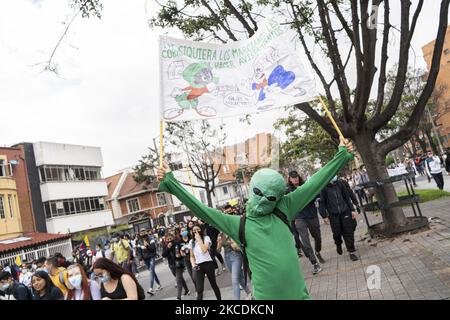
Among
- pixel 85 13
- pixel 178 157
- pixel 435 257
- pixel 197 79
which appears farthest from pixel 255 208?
pixel 178 157

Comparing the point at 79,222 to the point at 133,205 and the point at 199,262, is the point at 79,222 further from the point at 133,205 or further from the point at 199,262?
the point at 199,262

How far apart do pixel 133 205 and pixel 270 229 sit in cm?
5897

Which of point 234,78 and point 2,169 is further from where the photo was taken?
point 2,169

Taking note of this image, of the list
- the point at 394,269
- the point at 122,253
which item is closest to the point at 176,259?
the point at 122,253

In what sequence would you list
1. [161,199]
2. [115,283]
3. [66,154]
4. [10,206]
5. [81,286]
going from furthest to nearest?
[161,199] < [66,154] < [10,206] < [81,286] < [115,283]

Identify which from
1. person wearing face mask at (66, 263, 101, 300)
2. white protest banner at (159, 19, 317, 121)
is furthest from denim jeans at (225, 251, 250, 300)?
white protest banner at (159, 19, 317, 121)

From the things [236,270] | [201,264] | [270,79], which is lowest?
[236,270]

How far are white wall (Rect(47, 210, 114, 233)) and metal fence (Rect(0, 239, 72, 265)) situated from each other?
4.96 metres

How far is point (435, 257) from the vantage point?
6.69 metres

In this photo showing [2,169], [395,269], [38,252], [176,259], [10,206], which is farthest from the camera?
[2,169]

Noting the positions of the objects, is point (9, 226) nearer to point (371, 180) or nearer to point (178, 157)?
point (178, 157)

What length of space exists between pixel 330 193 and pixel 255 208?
5.56 meters

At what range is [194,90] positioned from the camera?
4.59m
